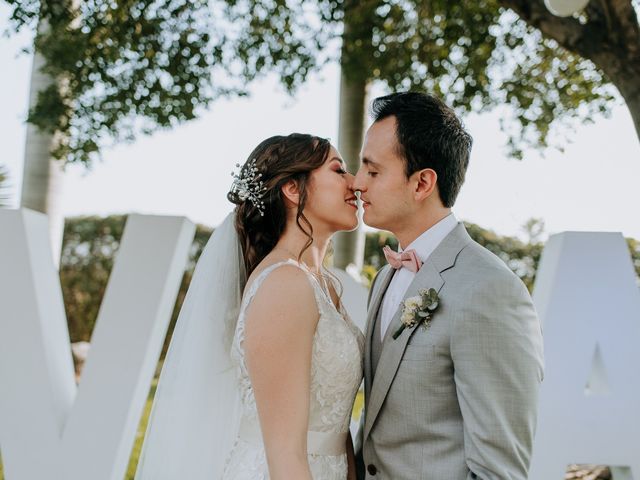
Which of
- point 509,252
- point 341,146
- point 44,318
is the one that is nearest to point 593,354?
point 44,318

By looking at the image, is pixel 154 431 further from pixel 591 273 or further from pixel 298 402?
pixel 591 273

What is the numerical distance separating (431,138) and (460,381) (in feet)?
3.14

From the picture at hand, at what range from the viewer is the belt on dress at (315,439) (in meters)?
2.87

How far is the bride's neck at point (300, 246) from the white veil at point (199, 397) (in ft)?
1.00

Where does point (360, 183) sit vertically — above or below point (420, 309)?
above

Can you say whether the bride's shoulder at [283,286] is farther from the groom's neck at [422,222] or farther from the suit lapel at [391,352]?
the groom's neck at [422,222]

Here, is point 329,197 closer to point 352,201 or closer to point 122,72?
point 352,201

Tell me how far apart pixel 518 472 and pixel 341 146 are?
6113 mm

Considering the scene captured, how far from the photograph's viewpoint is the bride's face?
3117 millimetres

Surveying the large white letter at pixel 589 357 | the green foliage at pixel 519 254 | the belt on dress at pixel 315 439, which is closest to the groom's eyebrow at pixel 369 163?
the belt on dress at pixel 315 439

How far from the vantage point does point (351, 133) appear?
8211mm

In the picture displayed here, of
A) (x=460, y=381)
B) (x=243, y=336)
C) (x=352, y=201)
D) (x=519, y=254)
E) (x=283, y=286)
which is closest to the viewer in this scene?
(x=460, y=381)

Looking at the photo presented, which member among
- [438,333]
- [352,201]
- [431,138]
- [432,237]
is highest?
[431,138]

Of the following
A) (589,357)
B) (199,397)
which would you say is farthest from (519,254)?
(199,397)
